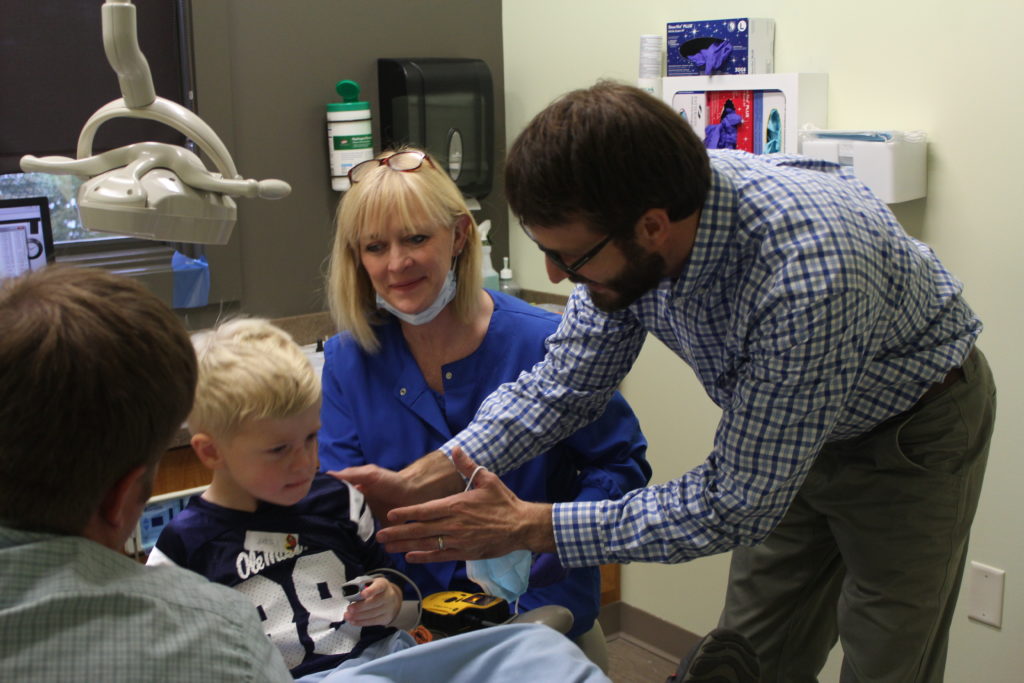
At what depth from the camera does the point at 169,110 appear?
1289 millimetres

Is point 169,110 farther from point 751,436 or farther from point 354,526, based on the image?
point 751,436

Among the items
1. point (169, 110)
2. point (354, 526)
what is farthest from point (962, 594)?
point (169, 110)

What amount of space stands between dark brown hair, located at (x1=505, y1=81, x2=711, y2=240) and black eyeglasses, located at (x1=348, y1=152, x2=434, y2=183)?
→ 47 centimetres

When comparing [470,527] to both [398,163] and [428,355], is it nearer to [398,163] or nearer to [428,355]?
[428,355]

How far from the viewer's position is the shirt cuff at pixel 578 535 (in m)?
1.65

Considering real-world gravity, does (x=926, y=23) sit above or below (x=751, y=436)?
above

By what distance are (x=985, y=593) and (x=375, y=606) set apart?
161 cm

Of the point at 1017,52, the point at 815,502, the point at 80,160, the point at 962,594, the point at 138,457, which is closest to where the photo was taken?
the point at 138,457

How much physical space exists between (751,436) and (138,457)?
0.91m

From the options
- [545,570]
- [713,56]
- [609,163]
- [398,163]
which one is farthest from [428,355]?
[713,56]

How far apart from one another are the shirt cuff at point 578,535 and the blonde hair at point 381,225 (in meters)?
0.49

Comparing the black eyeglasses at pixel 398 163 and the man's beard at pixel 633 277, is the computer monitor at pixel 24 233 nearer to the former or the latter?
the black eyeglasses at pixel 398 163

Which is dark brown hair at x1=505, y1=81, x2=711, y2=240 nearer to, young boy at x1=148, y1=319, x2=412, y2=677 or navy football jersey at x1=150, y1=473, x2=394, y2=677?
young boy at x1=148, y1=319, x2=412, y2=677

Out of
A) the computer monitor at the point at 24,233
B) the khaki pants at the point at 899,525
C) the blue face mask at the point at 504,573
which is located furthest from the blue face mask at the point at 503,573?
the computer monitor at the point at 24,233
